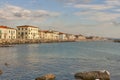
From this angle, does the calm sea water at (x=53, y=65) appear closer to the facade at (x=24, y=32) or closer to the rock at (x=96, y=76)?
the rock at (x=96, y=76)

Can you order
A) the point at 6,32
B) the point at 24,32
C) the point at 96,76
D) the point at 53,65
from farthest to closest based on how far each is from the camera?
the point at 24,32 < the point at 6,32 < the point at 53,65 < the point at 96,76

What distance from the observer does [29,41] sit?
155875 millimetres

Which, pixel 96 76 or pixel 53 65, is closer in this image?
pixel 96 76

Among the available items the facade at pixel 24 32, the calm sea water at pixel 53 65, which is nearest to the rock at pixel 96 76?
the calm sea water at pixel 53 65

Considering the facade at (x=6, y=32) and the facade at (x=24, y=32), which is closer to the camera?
the facade at (x=6, y=32)

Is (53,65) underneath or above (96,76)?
underneath

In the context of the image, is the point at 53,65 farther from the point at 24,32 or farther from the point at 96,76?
the point at 24,32

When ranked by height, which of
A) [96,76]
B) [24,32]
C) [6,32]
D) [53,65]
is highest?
[24,32]

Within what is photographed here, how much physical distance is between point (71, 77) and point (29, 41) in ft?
422

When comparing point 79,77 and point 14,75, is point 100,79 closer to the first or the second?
point 79,77

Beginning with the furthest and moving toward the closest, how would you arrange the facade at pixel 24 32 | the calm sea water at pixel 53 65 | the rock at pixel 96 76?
the facade at pixel 24 32 → the calm sea water at pixel 53 65 → the rock at pixel 96 76

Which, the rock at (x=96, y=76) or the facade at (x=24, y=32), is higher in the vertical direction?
the facade at (x=24, y=32)

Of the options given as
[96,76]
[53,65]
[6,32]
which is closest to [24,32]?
[6,32]

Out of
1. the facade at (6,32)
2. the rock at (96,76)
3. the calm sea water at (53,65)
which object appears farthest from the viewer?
the facade at (6,32)
